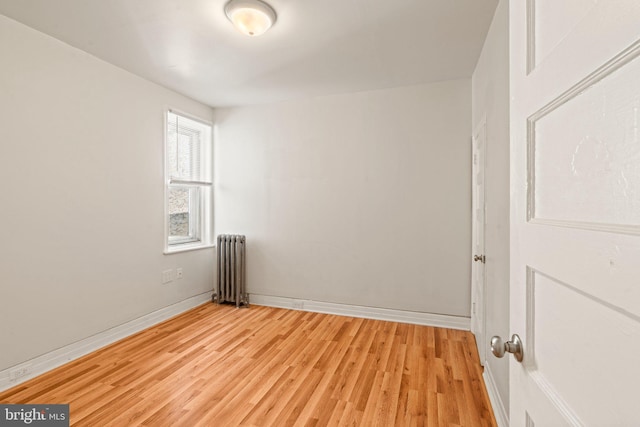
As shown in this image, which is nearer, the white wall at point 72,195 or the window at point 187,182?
the white wall at point 72,195

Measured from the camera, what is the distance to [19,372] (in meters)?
2.28

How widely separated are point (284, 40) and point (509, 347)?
2.57 metres

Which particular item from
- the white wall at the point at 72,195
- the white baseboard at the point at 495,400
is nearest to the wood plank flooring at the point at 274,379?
the white baseboard at the point at 495,400

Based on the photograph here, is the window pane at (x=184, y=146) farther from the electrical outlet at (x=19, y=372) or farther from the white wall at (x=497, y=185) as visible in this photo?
the white wall at (x=497, y=185)

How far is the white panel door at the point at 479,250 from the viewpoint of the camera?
8.14 feet

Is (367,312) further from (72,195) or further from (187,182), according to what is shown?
(72,195)

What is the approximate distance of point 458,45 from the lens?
2.61 m

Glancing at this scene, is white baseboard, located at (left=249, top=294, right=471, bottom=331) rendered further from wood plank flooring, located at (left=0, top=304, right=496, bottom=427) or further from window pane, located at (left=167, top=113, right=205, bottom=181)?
window pane, located at (left=167, top=113, right=205, bottom=181)

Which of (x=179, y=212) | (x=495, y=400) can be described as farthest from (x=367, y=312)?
(x=179, y=212)

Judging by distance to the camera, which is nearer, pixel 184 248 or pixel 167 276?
pixel 167 276

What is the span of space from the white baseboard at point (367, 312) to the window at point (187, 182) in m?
1.17
